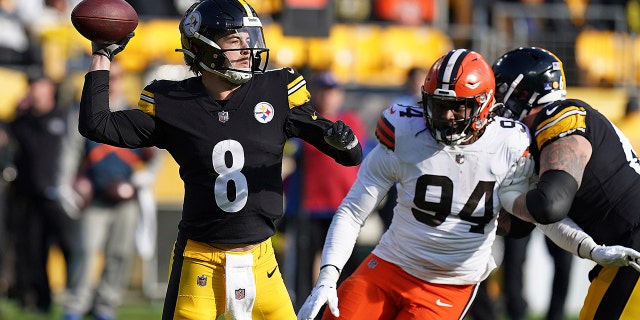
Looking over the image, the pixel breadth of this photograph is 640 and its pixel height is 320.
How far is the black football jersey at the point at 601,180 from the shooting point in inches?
175

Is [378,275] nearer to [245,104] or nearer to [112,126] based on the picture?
[245,104]

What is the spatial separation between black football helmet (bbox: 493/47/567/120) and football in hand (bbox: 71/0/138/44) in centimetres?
163

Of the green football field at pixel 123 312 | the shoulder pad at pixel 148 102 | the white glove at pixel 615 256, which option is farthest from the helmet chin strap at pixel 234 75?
the green football field at pixel 123 312

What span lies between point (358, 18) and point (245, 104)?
859cm

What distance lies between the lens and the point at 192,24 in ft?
14.1

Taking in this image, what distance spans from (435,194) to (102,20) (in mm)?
1475

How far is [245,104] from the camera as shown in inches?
167

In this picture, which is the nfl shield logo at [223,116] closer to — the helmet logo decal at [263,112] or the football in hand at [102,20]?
the helmet logo decal at [263,112]

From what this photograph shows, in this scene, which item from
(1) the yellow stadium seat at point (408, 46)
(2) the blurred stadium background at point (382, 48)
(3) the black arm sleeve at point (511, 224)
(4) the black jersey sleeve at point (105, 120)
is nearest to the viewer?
(4) the black jersey sleeve at point (105, 120)

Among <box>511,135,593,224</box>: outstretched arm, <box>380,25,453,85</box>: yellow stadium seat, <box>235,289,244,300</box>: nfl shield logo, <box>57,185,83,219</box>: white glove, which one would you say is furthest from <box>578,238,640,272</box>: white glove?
<box>380,25,453,85</box>: yellow stadium seat

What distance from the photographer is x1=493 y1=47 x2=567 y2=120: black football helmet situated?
471 cm

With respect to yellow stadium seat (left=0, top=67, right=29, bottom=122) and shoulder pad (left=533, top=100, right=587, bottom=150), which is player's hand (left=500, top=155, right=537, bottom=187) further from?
yellow stadium seat (left=0, top=67, right=29, bottom=122)

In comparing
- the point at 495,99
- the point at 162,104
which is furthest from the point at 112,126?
the point at 495,99

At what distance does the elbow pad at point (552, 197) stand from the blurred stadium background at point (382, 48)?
5.19 metres
